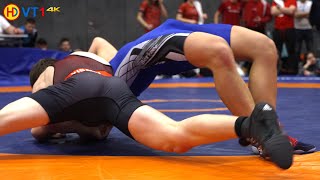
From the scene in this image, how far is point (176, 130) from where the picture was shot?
2.84 meters

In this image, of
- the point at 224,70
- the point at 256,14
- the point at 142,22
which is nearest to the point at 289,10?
the point at 256,14

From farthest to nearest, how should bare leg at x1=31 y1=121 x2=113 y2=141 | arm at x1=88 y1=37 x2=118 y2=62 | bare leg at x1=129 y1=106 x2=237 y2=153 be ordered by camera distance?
1. arm at x1=88 y1=37 x2=118 y2=62
2. bare leg at x1=31 y1=121 x2=113 y2=141
3. bare leg at x1=129 y1=106 x2=237 y2=153

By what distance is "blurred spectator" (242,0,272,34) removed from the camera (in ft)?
33.3

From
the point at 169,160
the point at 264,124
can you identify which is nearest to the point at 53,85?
the point at 169,160

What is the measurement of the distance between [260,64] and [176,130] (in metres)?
0.68

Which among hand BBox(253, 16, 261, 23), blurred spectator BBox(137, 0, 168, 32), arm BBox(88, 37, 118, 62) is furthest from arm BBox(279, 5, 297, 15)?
arm BBox(88, 37, 118, 62)

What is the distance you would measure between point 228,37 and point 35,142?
53.1 inches

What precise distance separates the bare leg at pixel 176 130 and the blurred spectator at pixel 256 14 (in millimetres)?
7526

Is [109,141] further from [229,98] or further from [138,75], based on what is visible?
[229,98]

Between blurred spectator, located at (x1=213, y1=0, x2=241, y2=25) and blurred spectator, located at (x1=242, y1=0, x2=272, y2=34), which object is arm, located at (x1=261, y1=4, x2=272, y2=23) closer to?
blurred spectator, located at (x1=242, y1=0, x2=272, y2=34)

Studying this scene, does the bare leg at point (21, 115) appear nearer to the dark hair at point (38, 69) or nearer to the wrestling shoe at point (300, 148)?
the dark hair at point (38, 69)

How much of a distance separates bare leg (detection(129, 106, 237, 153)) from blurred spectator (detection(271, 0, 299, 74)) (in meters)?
7.51

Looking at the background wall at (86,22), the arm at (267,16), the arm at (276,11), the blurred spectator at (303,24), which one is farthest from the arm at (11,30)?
the blurred spectator at (303,24)

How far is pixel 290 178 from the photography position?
8.21 feet
